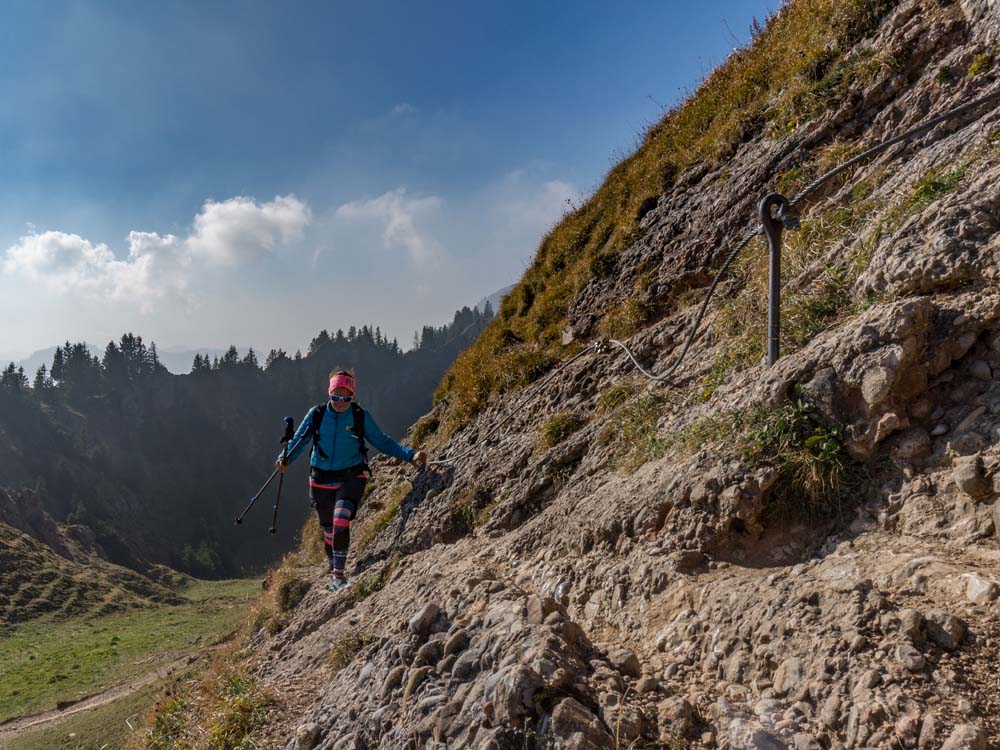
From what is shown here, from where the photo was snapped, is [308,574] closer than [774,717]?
No

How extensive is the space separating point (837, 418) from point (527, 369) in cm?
664

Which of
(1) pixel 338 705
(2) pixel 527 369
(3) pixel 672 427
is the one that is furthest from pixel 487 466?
(1) pixel 338 705

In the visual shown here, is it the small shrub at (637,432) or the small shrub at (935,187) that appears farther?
the small shrub at (637,432)

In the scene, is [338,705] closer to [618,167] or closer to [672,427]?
[672,427]

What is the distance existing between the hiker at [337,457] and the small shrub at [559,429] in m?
2.84

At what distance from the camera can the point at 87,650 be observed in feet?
74.0

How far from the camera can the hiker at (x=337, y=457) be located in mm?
8648

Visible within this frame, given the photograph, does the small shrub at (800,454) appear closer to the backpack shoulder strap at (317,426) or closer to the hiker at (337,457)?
the hiker at (337,457)

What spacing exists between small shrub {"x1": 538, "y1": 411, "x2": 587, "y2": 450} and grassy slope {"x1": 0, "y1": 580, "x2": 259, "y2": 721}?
1107cm

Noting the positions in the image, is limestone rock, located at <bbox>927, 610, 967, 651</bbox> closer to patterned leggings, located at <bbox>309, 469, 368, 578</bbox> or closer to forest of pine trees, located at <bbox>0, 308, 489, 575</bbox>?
patterned leggings, located at <bbox>309, 469, 368, 578</bbox>

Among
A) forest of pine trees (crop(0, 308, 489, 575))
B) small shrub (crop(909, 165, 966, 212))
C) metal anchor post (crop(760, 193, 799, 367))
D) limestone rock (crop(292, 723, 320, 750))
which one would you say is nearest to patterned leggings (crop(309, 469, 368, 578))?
limestone rock (crop(292, 723, 320, 750))

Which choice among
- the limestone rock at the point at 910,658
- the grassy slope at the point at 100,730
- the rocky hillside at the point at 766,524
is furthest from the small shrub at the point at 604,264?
the grassy slope at the point at 100,730

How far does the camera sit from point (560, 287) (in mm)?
11758

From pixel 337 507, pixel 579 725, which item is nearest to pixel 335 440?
pixel 337 507
